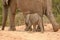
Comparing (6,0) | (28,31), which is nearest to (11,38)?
(28,31)

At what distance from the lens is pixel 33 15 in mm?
9047

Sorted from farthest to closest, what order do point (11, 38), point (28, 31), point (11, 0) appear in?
1. point (11, 0)
2. point (28, 31)
3. point (11, 38)

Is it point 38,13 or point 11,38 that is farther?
point 38,13

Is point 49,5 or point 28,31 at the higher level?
point 49,5

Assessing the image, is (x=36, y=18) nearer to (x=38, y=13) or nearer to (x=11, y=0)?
(x=38, y=13)

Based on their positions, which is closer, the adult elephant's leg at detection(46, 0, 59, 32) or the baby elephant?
the baby elephant

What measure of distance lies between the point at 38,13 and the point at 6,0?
1383 mm

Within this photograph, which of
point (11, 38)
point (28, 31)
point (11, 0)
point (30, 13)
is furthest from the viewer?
point (11, 0)

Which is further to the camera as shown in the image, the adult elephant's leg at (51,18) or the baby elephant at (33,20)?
the adult elephant's leg at (51,18)

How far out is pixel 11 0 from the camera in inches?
404

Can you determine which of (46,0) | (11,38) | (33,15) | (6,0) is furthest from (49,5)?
(11,38)

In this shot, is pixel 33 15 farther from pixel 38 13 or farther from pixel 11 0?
pixel 11 0

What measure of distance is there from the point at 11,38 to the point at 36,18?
5.73 ft

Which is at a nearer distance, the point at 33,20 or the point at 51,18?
the point at 33,20
